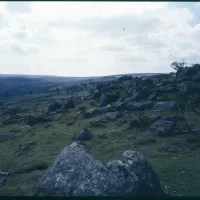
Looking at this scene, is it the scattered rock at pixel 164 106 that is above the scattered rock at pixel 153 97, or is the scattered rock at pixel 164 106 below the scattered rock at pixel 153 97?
below

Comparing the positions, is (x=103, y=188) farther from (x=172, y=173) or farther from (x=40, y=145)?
(x=40, y=145)

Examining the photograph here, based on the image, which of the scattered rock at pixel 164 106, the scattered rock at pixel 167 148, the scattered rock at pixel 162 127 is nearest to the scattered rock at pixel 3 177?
the scattered rock at pixel 167 148

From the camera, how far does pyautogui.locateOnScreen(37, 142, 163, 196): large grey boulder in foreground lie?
14.1 m

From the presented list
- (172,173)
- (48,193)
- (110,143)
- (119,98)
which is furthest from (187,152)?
(119,98)

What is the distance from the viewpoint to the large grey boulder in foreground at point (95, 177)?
14.1 m

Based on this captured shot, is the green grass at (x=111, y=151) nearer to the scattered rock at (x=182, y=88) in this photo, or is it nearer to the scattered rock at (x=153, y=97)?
the scattered rock at (x=153, y=97)

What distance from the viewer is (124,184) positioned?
1446 centimetres

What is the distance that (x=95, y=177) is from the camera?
1445cm

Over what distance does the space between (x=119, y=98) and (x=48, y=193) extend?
41160 millimetres

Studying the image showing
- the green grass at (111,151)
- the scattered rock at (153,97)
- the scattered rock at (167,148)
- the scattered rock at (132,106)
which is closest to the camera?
the green grass at (111,151)

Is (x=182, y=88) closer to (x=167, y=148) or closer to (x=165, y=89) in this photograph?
(x=165, y=89)

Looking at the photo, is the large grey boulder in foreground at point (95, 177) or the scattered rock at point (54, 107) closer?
the large grey boulder in foreground at point (95, 177)

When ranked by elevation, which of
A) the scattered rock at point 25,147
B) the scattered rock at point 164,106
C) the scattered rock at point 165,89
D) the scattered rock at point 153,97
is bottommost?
the scattered rock at point 25,147

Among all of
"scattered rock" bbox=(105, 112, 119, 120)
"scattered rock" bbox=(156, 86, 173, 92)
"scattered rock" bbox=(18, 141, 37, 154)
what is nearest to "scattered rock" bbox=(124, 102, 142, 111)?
"scattered rock" bbox=(105, 112, 119, 120)
